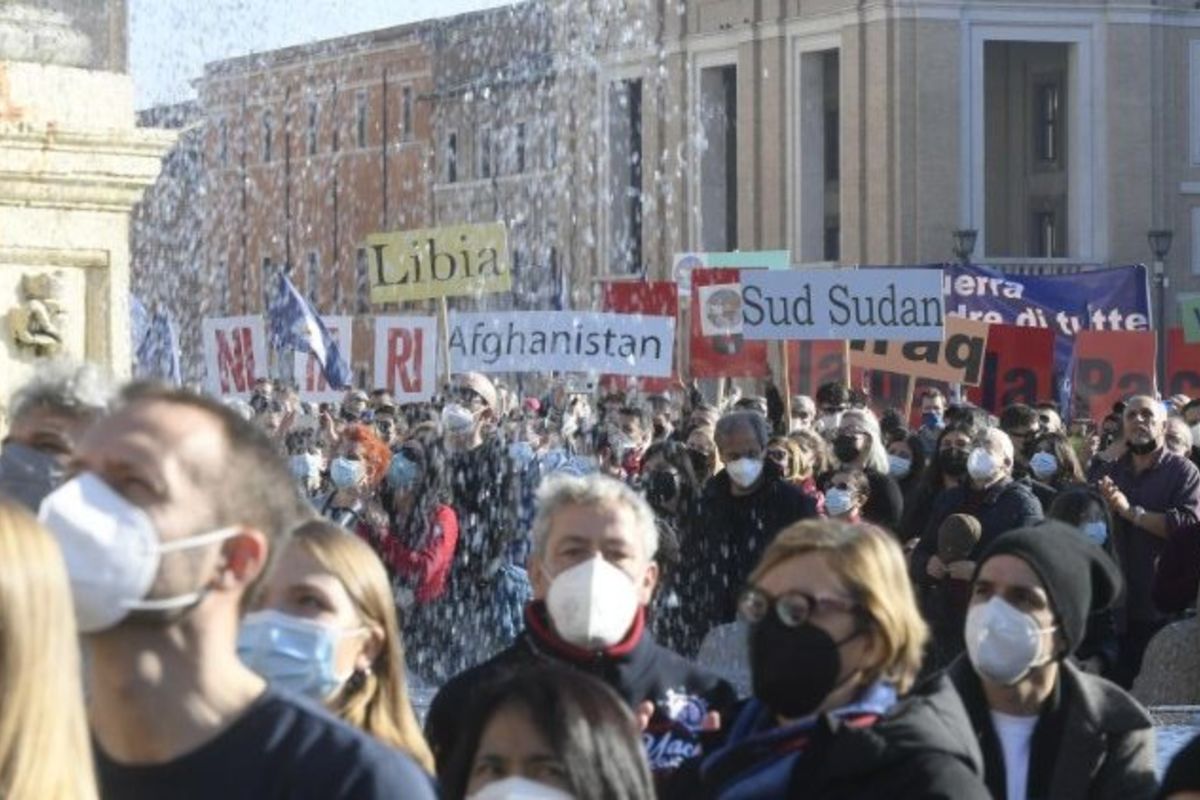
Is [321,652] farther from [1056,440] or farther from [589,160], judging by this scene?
[589,160]

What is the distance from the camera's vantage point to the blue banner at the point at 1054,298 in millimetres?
31641

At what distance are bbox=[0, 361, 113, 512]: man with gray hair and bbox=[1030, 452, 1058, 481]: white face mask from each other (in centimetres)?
859

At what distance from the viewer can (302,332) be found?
89.4ft

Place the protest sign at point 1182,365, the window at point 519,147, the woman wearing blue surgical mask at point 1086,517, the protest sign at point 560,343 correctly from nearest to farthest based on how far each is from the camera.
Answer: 1. the woman wearing blue surgical mask at point 1086,517
2. the protest sign at point 560,343
3. the protest sign at point 1182,365
4. the window at point 519,147

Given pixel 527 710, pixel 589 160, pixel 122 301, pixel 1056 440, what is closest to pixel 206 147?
pixel 589 160

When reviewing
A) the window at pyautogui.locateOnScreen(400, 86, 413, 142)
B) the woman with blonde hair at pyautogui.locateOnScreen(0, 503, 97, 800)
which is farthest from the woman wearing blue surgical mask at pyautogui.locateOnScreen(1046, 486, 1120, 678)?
the window at pyautogui.locateOnScreen(400, 86, 413, 142)

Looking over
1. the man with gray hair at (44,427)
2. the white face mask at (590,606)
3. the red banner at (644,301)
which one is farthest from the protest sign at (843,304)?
the white face mask at (590,606)

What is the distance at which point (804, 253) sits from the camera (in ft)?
→ 207

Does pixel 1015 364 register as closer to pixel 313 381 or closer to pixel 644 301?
pixel 644 301

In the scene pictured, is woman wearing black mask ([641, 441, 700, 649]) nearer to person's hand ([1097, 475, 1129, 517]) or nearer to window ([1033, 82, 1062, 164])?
person's hand ([1097, 475, 1129, 517])

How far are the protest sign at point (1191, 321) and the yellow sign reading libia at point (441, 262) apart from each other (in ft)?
24.9

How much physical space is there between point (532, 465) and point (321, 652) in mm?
8835

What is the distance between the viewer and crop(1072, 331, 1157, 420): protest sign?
27.8m

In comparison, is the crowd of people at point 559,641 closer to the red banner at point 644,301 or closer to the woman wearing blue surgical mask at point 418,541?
the woman wearing blue surgical mask at point 418,541
